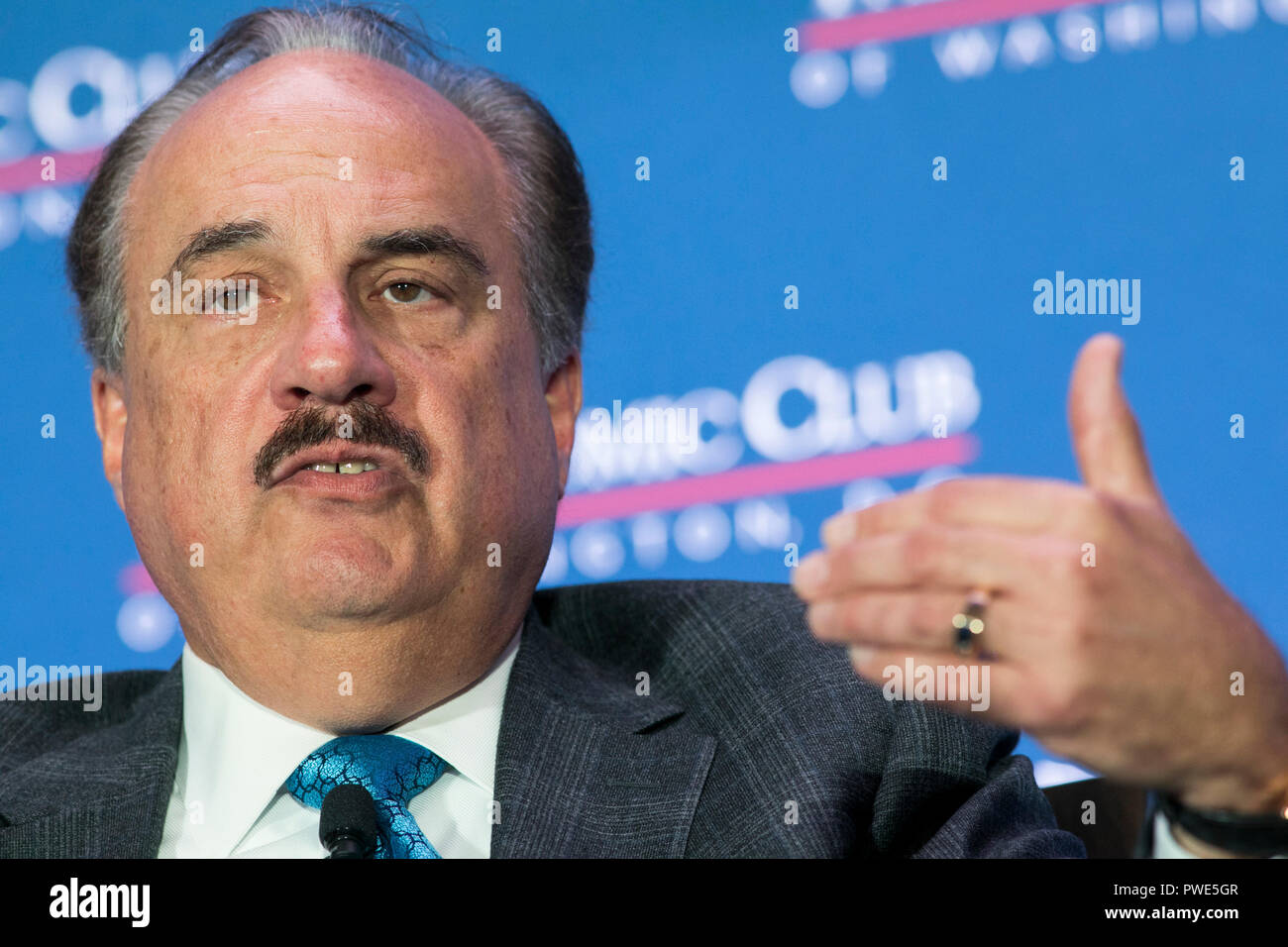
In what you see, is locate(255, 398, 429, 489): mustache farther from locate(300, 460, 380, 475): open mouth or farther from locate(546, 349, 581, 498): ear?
locate(546, 349, 581, 498): ear

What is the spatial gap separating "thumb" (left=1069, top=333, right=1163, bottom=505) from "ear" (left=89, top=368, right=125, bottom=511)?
1.24m

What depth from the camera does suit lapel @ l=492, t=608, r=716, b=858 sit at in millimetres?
1530

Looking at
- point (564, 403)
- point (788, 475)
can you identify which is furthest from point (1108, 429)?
point (788, 475)

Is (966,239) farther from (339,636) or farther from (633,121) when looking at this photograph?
(339,636)

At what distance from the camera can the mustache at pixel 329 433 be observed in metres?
1.54

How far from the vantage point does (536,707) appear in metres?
1.67

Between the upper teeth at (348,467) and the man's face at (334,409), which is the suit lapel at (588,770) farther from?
the upper teeth at (348,467)

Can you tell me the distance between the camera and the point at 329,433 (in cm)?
154

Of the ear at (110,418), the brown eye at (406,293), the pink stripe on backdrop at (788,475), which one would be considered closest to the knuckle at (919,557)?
the brown eye at (406,293)

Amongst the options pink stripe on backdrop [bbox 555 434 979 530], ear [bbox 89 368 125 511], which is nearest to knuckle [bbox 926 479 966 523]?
ear [bbox 89 368 125 511]

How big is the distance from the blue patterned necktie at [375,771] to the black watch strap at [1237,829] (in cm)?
77
